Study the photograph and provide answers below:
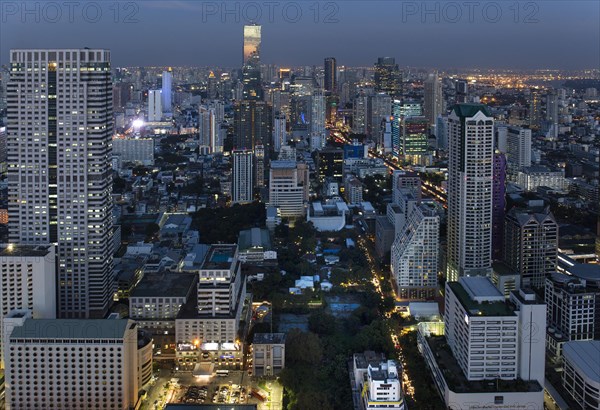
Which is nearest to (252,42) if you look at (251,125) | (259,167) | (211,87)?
(251,125)

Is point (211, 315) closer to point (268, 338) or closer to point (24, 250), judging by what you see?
point (268, 338)

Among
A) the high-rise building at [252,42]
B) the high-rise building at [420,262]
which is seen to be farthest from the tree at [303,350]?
the high-rise building at [252,42]

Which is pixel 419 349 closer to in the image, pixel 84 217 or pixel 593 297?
pixel 593 297

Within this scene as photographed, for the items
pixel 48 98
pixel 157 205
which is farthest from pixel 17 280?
pixel 157 205

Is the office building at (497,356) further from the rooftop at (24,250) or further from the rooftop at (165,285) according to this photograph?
the rooftop at (24,250)

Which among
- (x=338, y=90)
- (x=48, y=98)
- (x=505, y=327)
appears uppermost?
(x=338, y=90)
